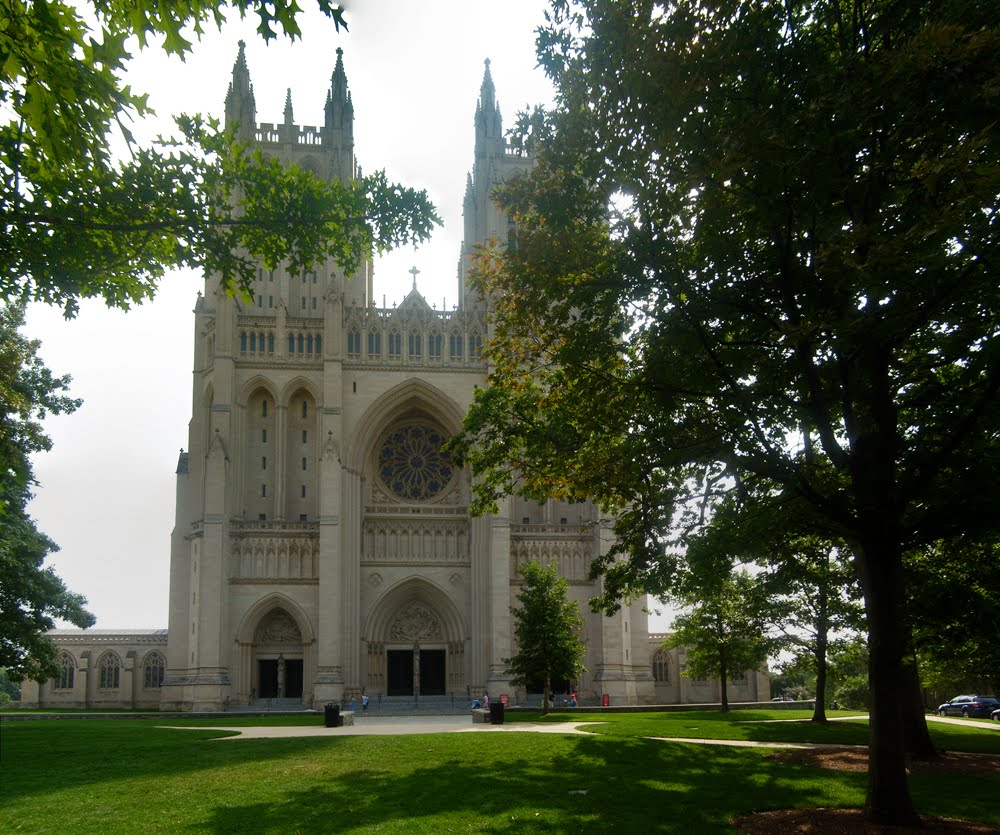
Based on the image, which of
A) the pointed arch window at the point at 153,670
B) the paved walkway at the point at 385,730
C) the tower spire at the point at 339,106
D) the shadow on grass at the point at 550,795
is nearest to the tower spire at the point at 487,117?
the tower spire at the point at 339,106

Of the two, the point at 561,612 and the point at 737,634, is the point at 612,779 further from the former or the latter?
the point at 561,612

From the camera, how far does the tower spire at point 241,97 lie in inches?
1964

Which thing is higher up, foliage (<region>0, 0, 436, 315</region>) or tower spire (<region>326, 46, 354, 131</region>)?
tower spire (<region>326, 46, 354, 131</region>)

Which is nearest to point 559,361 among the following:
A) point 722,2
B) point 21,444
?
Answer: point 722,2

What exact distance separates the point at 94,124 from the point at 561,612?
2811 centimetres

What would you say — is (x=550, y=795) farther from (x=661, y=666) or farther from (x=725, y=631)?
(x=661, y=666)

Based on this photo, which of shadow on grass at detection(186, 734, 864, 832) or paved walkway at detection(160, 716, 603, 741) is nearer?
shadow on grass at detection(186, 734, 864, 832)

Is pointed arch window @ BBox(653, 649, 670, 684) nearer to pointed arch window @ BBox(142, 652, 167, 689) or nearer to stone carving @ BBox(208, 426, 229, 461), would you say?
stone carving @ BBox(208, 426, 229, 461)

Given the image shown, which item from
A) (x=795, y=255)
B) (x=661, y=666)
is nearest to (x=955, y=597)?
(x=795, y=255)

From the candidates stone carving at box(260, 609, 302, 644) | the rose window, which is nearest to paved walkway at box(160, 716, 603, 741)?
stone carving at box(260, 609, 302, 644)

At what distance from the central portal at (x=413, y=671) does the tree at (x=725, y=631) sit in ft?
45.6

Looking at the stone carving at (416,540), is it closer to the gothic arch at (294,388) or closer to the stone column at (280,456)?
the stone column at (280,456)

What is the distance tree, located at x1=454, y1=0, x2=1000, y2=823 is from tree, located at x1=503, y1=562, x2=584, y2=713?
19.6 metres

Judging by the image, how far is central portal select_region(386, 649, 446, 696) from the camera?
147ft
